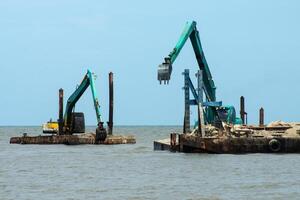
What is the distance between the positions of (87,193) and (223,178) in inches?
381

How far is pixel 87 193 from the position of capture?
3616 centimetres

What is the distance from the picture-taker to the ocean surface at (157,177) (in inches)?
1410

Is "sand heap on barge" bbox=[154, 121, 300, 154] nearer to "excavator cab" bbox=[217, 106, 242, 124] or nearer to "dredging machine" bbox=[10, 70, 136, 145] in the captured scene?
"excavator cab" bbox=[217, 106, 242, 124]

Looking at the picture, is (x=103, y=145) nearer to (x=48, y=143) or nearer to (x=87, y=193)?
(x=48, y=143)

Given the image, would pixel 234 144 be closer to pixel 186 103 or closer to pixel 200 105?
pixel 200 105

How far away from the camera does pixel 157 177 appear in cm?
4425

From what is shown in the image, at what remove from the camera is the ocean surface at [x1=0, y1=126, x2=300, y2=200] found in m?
35.8

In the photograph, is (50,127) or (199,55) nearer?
(199,55)

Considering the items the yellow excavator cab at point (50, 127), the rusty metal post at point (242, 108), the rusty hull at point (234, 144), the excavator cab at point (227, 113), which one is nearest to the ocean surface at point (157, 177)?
the rusty hull at point (234, 144)

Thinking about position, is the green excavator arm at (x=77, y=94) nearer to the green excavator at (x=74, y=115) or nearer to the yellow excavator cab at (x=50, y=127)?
the green excavator at (x=74, y=115)

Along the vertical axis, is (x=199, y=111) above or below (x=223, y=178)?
above

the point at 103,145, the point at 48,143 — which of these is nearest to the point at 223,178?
the point at 103,145

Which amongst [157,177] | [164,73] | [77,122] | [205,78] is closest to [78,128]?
[77,122]


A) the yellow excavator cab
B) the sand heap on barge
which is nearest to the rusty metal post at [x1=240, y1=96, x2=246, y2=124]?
the sand heap on barge
